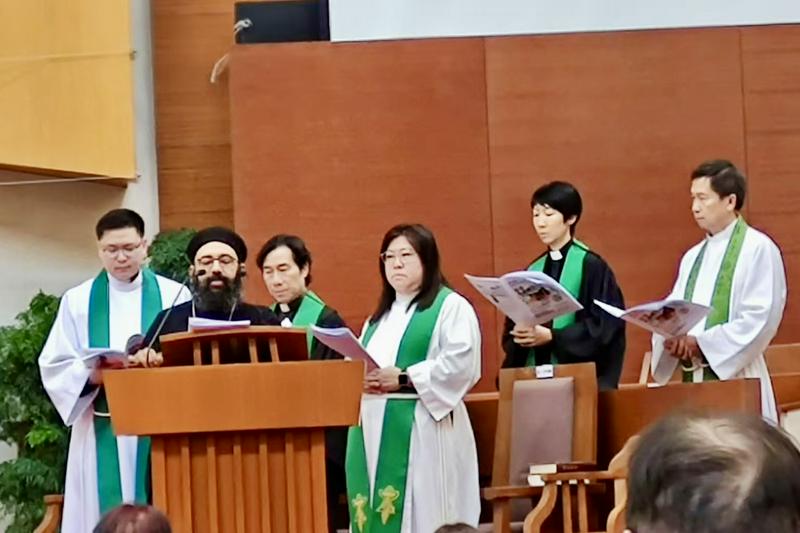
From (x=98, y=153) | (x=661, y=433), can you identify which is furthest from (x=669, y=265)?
(x=661, y=433)

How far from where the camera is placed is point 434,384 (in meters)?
5.30

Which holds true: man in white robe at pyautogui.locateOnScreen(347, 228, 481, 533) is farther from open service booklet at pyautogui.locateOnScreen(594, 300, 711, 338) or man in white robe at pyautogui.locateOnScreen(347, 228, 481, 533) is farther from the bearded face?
open service booklet at pyautogui.locateOnScreen(594, 300, 711, 338)

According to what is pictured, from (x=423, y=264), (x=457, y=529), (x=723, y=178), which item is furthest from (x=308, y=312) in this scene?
(x=457, y=529)

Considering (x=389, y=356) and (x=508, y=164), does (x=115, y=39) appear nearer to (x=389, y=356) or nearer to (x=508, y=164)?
(x=508, y=164)

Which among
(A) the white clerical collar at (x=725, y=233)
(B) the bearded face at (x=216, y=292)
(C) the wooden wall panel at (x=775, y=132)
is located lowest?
(B) the bearded face at (x=216, y=292)

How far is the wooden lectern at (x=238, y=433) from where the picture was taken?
12.9 feet

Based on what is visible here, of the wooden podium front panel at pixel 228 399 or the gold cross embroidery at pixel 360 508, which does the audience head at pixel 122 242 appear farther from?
the wooden podium front panel at pixel 228 399

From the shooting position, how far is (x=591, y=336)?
18.5 feet

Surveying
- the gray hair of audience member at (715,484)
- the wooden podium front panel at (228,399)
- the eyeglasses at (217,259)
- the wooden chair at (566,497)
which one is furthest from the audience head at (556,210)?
the gray hair of audience member at (715,484)

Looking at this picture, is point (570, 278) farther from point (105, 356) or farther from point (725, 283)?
point (105, 356)

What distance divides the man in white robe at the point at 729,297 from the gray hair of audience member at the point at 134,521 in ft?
9.22

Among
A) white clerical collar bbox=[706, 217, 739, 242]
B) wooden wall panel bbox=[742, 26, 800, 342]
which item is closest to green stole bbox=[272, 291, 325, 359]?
white clerical collar bbox=[706, 217, 739, 242]

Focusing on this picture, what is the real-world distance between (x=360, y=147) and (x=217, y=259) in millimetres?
2985

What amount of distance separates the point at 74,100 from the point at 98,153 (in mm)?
320
